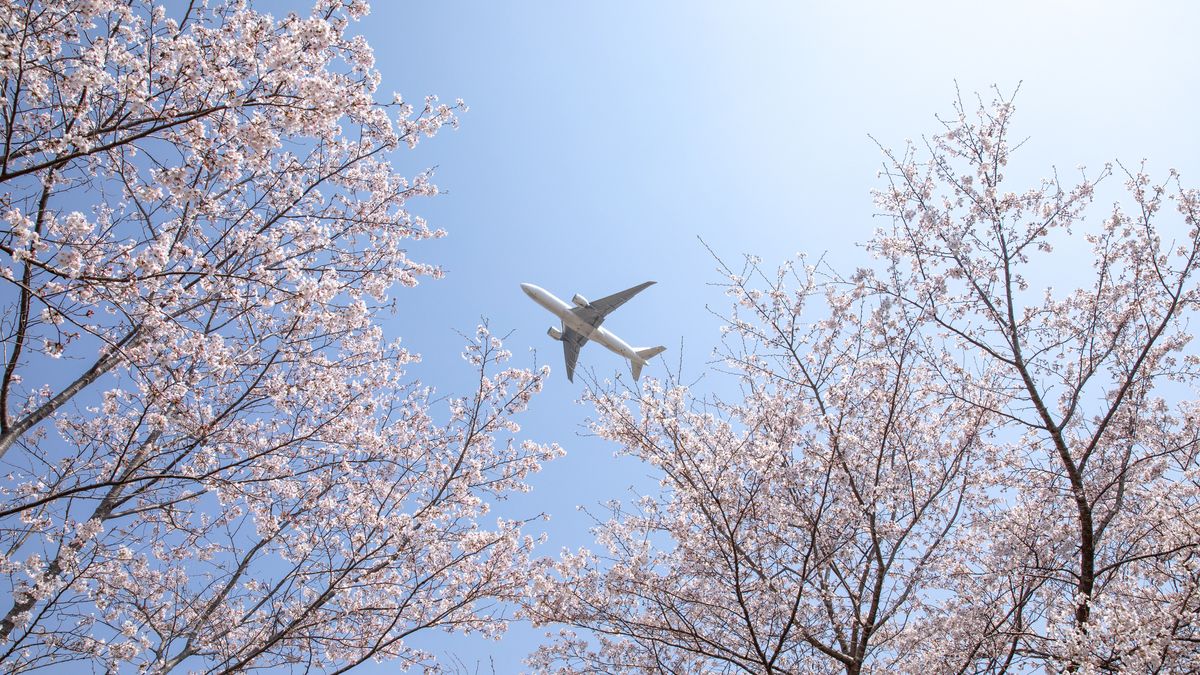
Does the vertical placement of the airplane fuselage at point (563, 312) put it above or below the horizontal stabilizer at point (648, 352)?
below

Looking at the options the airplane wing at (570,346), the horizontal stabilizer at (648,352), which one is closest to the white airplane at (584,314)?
the airplane wing at (570,346)

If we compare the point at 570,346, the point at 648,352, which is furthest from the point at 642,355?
the point at 570,346

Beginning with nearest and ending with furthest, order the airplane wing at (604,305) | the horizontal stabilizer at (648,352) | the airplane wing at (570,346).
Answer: the airplane wing at (604,305) < the airplane wing at (570,346) < the horizontal stabilizer at (648,352)

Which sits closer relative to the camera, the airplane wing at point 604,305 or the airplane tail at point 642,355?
the airplane wing at point 604,305

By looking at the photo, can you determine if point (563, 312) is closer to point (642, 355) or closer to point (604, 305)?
point (604, 305)

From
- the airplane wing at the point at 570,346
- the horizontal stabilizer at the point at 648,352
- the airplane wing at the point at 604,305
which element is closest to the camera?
the airplane wing at the point at 604,305

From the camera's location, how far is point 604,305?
103 feet

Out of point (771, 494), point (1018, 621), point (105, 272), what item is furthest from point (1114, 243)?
point (105, 272)

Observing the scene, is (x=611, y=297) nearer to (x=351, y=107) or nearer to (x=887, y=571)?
(x=887, y=571)

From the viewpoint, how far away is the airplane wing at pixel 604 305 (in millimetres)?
30531

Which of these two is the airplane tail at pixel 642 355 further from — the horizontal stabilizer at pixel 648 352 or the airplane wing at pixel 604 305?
the airplane wing at pixel 604 305

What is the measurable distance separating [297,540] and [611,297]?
23.6 metres

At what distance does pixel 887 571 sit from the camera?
25.0ft

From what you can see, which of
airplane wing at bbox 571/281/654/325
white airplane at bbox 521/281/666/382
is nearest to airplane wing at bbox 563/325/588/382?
white airplane at bbox 521/281/666/382
